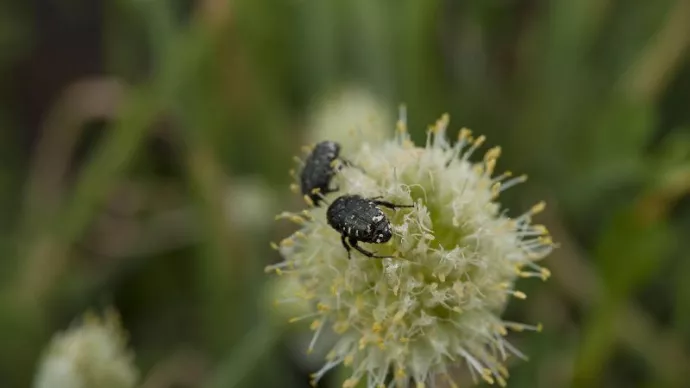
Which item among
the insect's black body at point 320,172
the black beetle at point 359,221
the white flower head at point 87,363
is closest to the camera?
the black beetle at point 359,221

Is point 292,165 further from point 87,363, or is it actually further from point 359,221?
point 359,221

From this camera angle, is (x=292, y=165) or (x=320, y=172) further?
(x=292, y=165)

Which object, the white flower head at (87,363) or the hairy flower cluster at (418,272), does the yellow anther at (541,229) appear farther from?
the white flower head at (87,363)

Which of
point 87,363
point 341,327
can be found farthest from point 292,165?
point 341,327

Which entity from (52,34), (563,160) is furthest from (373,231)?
(52,34)

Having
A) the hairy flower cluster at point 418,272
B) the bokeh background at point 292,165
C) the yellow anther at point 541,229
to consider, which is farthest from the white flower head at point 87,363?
the yellow anther at point 541,229
